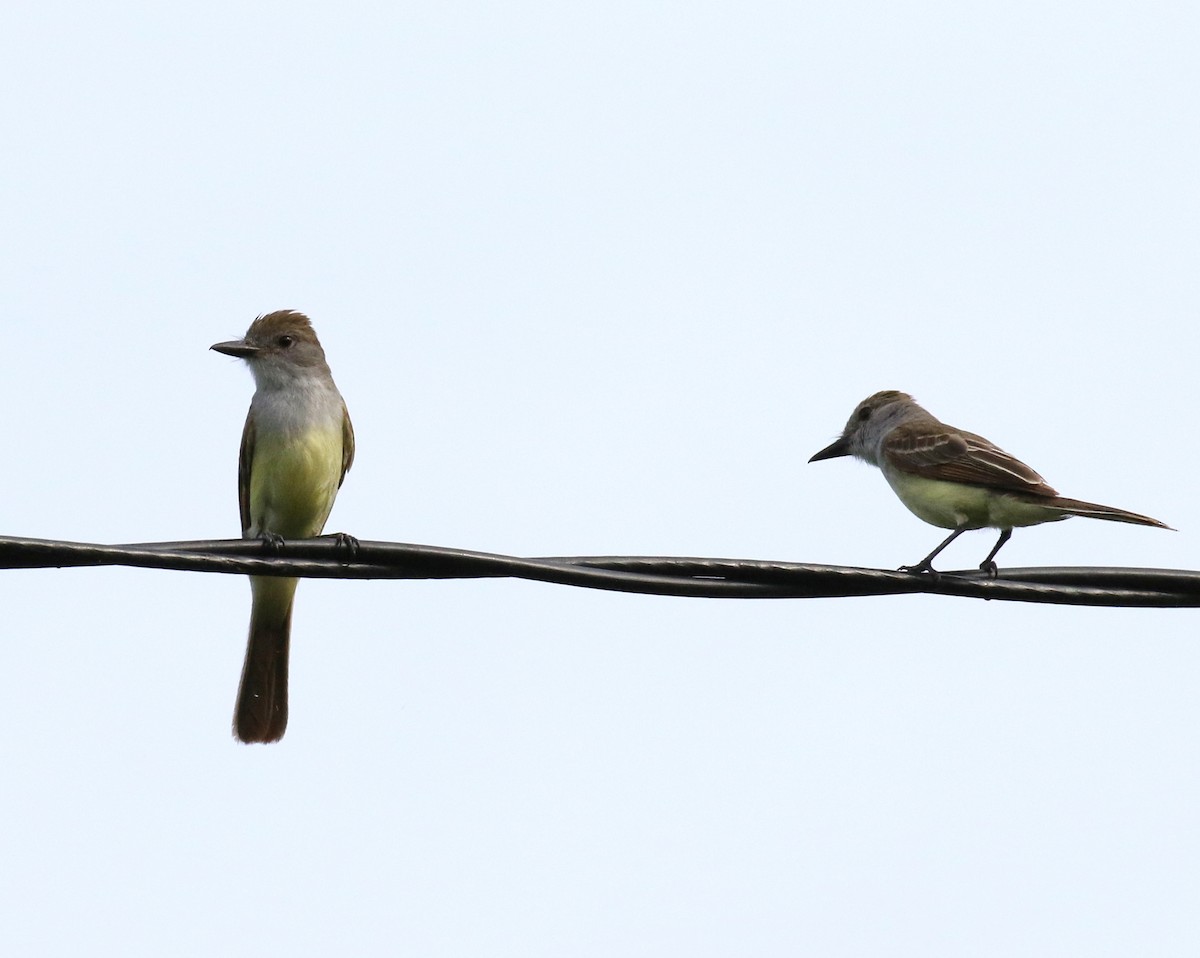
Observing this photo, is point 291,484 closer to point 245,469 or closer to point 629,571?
point 245,469

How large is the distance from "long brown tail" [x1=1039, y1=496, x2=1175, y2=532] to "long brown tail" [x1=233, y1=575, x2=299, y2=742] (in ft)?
14.5

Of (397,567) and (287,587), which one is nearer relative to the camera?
(397,567)

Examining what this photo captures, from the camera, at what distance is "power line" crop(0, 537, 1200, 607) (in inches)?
198

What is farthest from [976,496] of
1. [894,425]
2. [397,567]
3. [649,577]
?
[397,567]

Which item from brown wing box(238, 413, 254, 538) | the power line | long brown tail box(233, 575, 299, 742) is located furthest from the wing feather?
the power line

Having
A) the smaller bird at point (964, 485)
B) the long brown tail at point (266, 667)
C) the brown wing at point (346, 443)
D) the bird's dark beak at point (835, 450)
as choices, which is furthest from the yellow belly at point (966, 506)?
the long brown tail at point (266, 667)

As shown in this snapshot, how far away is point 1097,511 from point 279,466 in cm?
441

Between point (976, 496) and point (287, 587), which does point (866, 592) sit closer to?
point (976, 496)

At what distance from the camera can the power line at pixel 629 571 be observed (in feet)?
16.5

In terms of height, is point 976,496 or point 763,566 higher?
point 976,496

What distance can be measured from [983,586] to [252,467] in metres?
4.81

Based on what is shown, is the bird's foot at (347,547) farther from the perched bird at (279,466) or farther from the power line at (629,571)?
the perched bird at (279,466)

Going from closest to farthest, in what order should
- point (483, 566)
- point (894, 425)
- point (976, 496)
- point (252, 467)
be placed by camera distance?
point (483, 566), point (976, 496), point (252, 467), point (894, 425)

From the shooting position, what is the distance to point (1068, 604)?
18.4 ft
